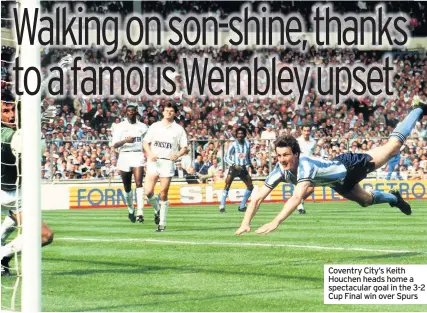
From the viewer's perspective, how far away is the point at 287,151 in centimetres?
1080

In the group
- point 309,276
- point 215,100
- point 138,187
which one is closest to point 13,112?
point 309,276

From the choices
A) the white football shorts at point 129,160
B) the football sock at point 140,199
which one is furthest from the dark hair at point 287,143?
the white football shorts at point 129,160

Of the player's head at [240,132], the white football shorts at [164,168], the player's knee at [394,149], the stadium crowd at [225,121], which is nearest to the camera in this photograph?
the player's knee at [394,149]

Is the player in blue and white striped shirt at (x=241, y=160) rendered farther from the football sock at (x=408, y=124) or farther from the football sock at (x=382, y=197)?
the football sock at (x=408, y=124)

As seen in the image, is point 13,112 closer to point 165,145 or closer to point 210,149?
point 165,145

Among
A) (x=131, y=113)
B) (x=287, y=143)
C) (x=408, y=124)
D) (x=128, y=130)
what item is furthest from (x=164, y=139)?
(x=287, y=143)

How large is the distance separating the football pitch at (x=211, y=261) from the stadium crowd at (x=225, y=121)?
8.95 meters

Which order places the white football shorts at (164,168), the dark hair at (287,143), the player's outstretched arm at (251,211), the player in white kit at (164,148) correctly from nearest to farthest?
the player's outstretched arm at (251,211) < the dark hair at (287,143) < the player in white kit at (164,148) < the white football shorts at (164,168)

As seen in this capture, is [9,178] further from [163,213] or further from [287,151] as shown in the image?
[163,213]

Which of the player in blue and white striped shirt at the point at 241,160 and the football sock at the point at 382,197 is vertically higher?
the player in blue and white striped shirt at the point at 241,160

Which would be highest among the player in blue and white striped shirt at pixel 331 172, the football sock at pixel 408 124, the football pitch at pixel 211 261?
the football sock at pixel 408 124

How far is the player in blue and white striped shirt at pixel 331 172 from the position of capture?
9.95 meters

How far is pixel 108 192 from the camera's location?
2716 cm

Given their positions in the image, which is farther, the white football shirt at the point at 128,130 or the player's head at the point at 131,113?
the white football shirt at the point at 128,130
